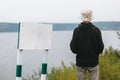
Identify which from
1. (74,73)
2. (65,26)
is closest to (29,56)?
(65,26)

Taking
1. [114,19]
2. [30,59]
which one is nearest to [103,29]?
[114,19]

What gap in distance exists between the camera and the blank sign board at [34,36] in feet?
21.2

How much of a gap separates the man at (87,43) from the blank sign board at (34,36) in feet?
1.32

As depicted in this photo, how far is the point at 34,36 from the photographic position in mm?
6605

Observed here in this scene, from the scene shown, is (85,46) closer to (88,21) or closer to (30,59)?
(88,21)

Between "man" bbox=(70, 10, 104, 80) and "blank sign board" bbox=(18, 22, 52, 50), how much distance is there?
0.40 m

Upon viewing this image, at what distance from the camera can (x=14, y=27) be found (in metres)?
9.28

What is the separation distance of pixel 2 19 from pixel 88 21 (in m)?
2.90

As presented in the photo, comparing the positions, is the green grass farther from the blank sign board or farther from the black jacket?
the blank sign board

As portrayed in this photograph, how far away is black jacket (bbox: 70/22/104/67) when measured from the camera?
22.1 ft

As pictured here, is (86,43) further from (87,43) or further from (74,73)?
(74,73)

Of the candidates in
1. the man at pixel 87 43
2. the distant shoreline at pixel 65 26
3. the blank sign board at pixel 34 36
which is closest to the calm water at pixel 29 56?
the distant shoreline at pixel 65 26

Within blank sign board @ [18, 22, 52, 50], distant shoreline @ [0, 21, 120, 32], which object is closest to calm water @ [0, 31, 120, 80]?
distant shoreline @ [0, 21, 120, 32]

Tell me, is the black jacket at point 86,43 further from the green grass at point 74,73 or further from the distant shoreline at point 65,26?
the distant shoreline at point 65,26
